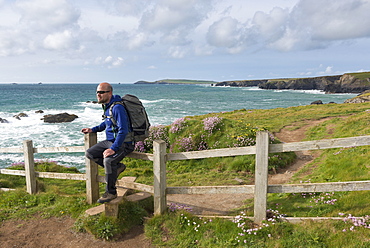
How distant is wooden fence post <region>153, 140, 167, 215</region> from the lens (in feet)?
20.8

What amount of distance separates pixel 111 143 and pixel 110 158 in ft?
1.61

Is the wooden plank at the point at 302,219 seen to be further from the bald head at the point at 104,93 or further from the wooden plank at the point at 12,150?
the wooden plank at the point at 12,150

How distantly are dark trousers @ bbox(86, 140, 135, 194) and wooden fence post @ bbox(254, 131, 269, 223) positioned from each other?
309cm

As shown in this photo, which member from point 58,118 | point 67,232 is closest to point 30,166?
point 67,232

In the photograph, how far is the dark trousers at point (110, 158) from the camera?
5973mm

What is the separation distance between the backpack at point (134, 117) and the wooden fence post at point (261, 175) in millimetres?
2732

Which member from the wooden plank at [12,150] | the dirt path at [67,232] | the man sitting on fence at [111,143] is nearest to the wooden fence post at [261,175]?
the dirt path at [67,232]

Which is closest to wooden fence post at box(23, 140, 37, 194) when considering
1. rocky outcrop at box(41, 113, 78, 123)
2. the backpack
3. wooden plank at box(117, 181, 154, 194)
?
wooden plank at box(117, 181, 154, 194)

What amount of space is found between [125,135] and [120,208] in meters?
2.14

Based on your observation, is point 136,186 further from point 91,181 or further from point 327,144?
point 327,144

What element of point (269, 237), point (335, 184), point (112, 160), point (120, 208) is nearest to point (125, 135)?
point (112, 160)

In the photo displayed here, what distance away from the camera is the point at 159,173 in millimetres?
6449

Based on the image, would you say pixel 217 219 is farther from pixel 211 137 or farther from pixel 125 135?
pixel 211 137

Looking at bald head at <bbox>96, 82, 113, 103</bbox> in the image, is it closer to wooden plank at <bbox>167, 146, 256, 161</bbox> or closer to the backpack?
the backpack
